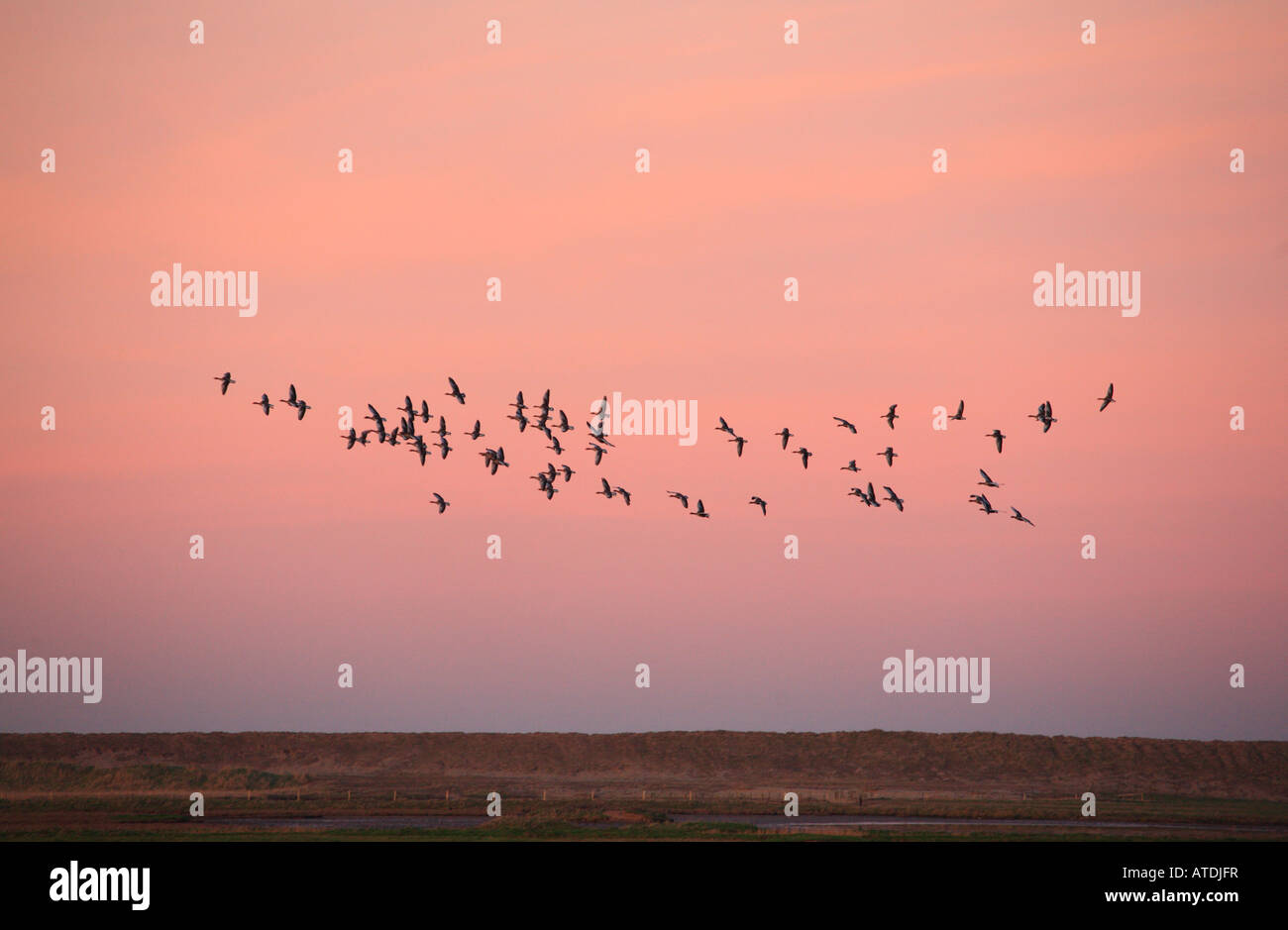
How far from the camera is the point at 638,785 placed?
381 feet

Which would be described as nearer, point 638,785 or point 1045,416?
point 1045,416

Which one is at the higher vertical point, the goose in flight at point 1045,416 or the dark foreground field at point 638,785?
the goose in flight at point 1045,416

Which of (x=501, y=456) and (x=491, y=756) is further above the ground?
(x=501, y=456)

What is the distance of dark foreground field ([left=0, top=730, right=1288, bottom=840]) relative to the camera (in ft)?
250

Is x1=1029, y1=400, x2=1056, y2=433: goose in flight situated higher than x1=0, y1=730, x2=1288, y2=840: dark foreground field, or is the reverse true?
x1=1029, y1=400, x2=1056, y2=433: goose in flight

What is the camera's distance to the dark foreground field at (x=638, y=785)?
76131 millimetres

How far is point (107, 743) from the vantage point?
5492 inches
